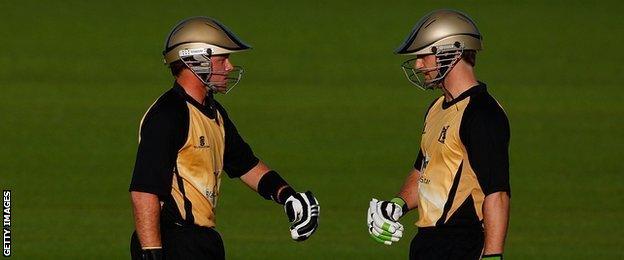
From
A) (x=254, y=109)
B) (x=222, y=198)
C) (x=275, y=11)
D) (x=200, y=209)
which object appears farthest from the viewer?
(x=275, y=11)

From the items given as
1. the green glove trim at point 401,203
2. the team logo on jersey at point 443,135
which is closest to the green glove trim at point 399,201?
the green glove trim at point 401,203

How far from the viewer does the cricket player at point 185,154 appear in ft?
25.2

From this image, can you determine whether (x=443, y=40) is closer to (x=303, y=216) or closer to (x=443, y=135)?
(x=443, y=135)

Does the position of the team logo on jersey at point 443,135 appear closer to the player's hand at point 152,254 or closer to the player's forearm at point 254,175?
the player's forearm at point 254,175

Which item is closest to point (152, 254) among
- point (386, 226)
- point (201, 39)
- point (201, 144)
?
point (201, 144)

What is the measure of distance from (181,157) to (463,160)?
1.62 m

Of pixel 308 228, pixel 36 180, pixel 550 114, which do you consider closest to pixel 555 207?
pixel 550 114


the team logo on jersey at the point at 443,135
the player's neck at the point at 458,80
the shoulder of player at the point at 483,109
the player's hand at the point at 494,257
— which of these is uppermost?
the player's neck at the point at 458,80

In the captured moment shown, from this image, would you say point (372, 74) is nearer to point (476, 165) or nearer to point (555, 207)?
point (555, 207)

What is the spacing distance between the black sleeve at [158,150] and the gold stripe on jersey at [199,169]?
0.08m

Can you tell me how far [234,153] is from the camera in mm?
8586

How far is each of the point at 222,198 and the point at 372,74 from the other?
4485 mm

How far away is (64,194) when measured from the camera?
14828 mm

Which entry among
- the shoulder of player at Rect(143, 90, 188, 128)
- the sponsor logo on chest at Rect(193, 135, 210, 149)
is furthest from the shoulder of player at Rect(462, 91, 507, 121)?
the shoulder of player at Rect(143, 90, 188, 128)
